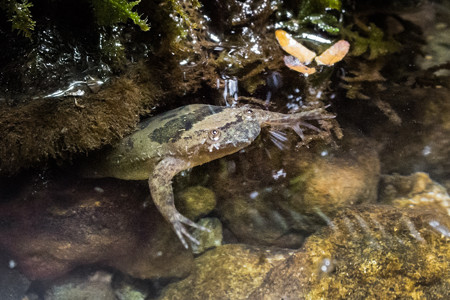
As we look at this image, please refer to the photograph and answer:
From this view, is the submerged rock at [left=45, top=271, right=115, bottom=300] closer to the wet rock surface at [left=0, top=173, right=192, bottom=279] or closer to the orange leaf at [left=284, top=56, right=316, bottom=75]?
the wet rock surface at [left=0, top=173, right=192, bottom=279]

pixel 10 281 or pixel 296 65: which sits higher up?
pixel 296 65

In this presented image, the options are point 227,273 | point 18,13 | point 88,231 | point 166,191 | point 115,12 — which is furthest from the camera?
point 88,231

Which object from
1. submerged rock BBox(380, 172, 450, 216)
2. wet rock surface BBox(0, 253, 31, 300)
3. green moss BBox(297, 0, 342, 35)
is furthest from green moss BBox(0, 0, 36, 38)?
submerged rock BBox(380, 172, 450, 216)

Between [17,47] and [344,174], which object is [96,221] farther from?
[344,174]

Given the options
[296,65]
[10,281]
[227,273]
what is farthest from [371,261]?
[10,281]

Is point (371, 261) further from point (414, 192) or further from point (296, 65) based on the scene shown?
point (296, 65)

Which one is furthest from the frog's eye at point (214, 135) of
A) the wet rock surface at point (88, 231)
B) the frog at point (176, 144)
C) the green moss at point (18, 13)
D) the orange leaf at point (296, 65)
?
the green moss at point (18, 13)

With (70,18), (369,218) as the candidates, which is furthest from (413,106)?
(70,18)
